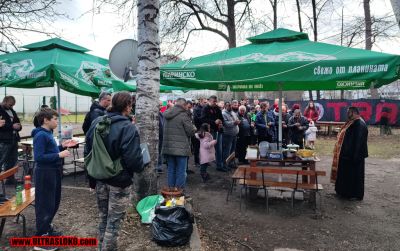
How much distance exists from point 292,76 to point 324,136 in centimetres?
1329

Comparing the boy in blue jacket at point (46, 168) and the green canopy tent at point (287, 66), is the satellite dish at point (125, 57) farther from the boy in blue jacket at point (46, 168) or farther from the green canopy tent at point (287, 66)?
the boy in blue jacket at point (46, 168)

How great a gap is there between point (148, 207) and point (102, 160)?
1.73 m

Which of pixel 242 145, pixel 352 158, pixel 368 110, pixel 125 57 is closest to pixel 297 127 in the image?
pixel 242 145

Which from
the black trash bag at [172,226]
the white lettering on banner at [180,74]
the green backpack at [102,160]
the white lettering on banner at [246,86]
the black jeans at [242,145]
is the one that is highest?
the white lettering on banner at [180,74]

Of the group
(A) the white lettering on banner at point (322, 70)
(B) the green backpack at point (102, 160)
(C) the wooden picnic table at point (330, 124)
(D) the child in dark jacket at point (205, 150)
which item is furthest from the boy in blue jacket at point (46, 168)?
(C) the wooden picnic table at point (330, 124)

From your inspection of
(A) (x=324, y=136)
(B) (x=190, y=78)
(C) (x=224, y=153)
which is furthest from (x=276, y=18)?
(B) (x=190, y=78)

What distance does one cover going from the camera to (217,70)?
532 centimetres

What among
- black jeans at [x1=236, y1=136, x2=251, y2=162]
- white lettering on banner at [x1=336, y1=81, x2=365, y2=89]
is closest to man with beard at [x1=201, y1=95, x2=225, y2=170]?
black jeans at [x1=236, y1=136, x2=251, y2=162]

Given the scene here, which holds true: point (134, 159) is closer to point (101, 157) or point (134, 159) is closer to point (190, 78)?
point (101, 157)

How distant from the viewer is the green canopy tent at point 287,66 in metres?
4.49

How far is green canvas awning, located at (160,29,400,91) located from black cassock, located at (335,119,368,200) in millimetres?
1264

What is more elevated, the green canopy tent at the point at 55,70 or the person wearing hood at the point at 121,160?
the green canopy tent at the point at 55,70

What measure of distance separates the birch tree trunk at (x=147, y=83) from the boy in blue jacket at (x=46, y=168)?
1.22 metres

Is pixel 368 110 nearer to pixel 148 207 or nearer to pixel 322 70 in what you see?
pixel 322 70
